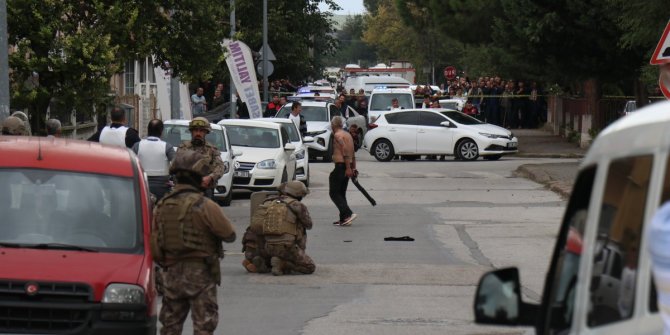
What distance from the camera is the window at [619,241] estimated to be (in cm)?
354

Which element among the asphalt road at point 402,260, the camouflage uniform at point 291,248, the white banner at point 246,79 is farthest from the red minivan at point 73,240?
the white banner at point 246,79

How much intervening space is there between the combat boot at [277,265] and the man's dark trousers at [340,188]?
6028 mm

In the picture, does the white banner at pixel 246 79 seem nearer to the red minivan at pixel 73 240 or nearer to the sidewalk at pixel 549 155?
the sidewalk at pixel 549 155

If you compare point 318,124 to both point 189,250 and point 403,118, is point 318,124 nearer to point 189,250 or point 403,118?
point 403,118

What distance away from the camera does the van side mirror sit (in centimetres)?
446

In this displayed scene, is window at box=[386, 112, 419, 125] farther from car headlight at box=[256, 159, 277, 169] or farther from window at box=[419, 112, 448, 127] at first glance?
car headlight at box=[256, 159, 277, 169]

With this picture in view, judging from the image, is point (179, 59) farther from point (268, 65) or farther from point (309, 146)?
point (268, 65)

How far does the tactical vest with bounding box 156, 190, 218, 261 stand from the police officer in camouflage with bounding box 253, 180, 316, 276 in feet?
19.2

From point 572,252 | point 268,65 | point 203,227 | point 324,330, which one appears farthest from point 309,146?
point 572,252

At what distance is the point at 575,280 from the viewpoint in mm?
4328

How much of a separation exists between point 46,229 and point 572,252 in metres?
5.35

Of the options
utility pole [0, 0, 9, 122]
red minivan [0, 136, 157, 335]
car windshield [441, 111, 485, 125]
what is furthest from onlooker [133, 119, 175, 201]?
car windshield [441, 111, 485, 125]

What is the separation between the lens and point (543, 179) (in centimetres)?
2944

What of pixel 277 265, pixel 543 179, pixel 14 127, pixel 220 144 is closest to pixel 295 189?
pixel 277 265
